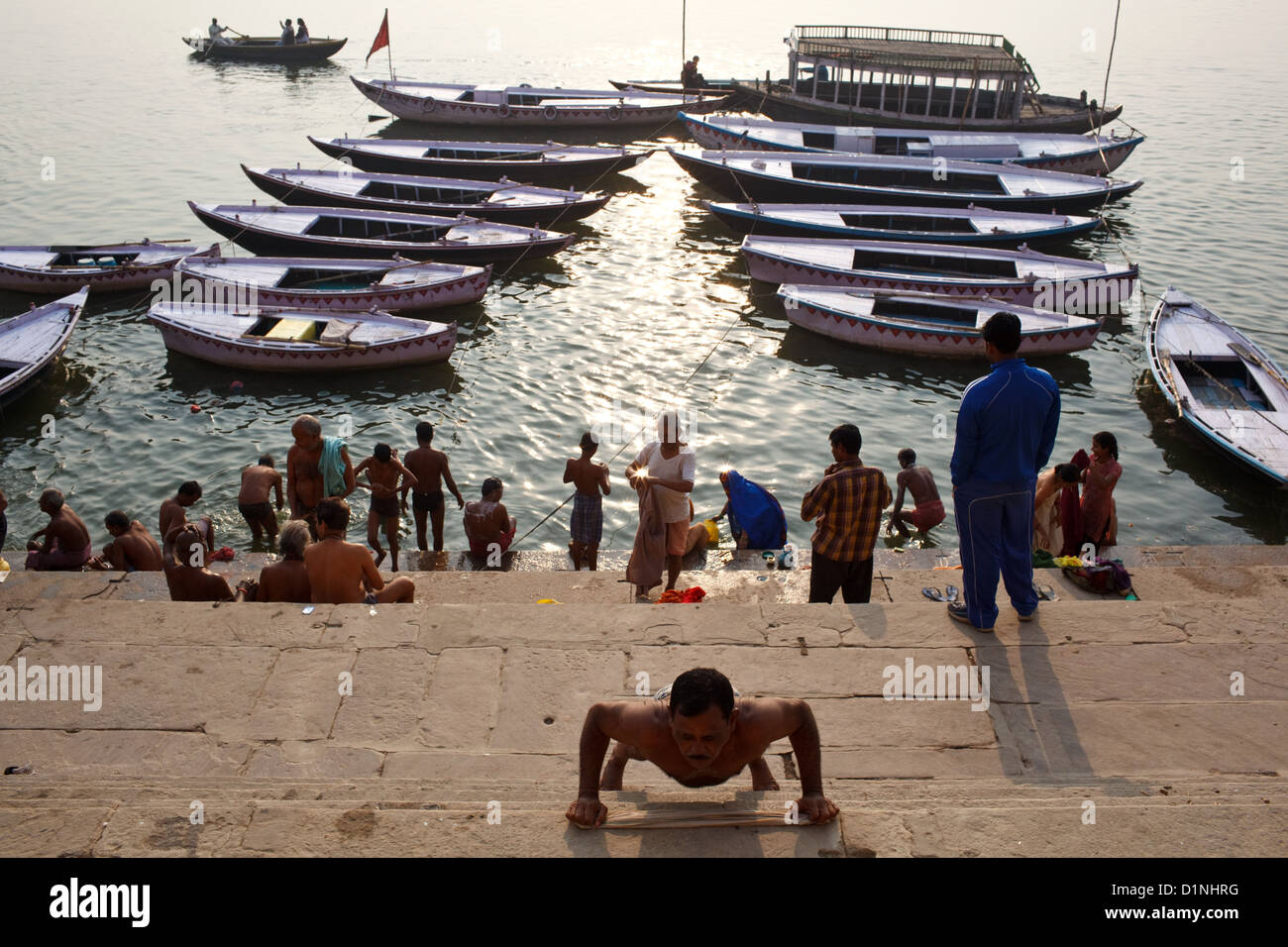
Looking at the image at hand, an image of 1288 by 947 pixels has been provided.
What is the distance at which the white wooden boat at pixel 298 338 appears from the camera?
52.2ft

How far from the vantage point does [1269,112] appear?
41094mm

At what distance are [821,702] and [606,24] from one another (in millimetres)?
66134

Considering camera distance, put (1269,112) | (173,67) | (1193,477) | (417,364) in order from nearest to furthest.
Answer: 1. (1193,477)
2. (417,364)
3. (1269,112)
4. (173,67)

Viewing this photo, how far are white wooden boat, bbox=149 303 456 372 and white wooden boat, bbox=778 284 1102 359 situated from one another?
6.52m

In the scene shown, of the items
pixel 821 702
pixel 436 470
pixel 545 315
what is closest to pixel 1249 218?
pixel 545 315

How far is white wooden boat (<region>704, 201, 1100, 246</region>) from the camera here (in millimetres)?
20969

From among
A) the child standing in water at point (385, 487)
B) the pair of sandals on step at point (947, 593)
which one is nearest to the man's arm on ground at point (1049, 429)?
the pair of sandals on step at point (947, 593)

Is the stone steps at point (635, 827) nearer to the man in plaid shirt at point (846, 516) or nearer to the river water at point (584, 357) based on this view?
the man in plaid shirt at point (846, 516)

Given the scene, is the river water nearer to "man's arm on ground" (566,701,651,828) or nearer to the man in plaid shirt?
the man in plaid shirt

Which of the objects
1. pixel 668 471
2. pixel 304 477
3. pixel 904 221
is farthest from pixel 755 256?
pixel 668 471

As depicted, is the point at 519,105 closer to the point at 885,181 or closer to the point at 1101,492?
the point at 885,181

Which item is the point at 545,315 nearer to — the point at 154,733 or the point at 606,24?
the point at 154,733

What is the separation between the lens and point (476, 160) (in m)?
25.9

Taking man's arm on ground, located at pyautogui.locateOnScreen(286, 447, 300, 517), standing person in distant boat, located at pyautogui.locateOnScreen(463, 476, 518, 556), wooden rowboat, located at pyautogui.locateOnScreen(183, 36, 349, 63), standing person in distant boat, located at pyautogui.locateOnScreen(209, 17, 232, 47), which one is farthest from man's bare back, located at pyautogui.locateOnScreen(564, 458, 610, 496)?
standing person in distant boat, located at pyautogui.locateOnScreen(209, 17, 232, 47)
